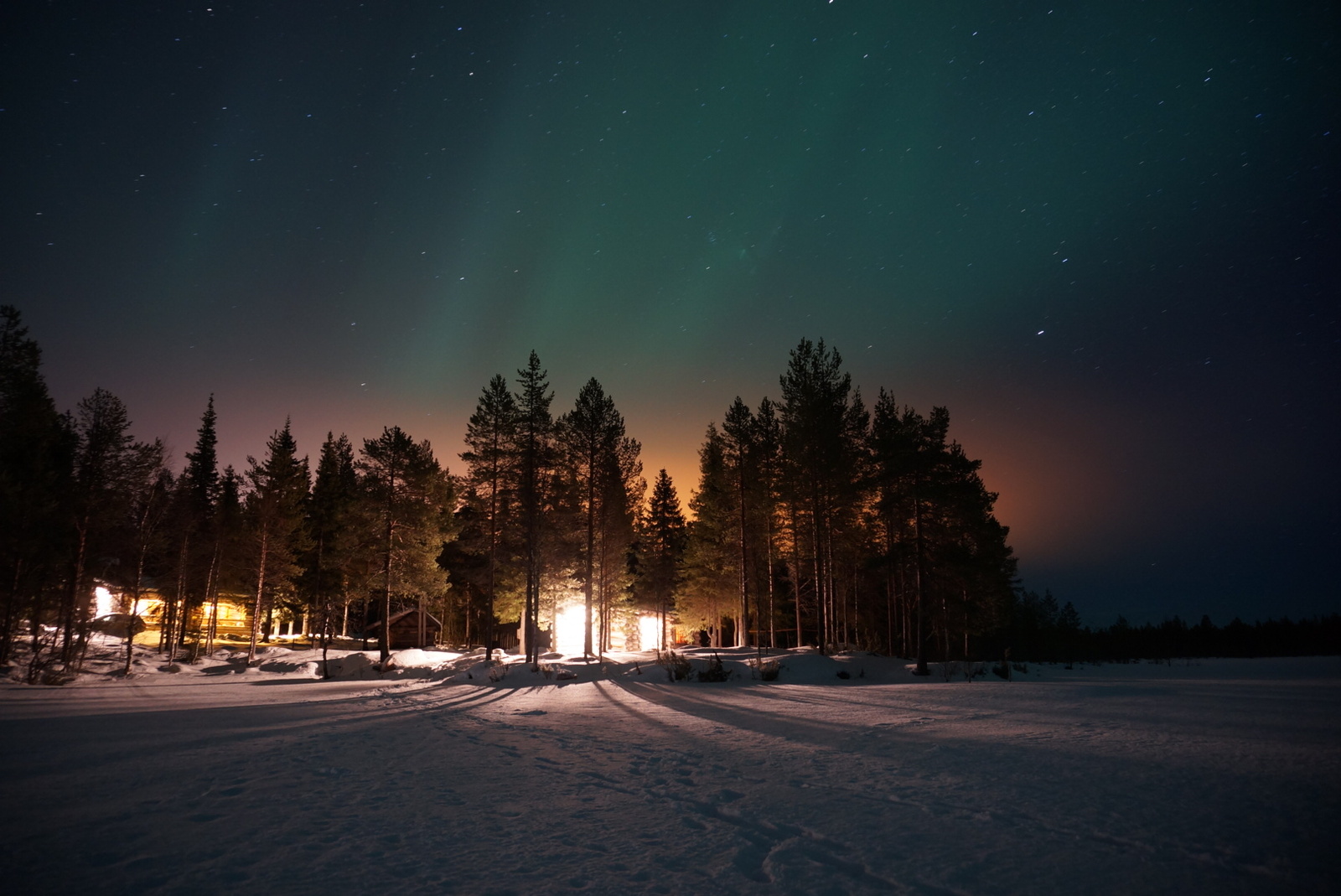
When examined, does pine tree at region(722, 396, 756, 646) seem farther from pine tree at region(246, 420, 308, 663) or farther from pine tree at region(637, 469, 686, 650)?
pine tree at region(246, 420, 308, 663)

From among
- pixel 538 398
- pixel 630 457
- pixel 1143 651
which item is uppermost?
pixel 538 398

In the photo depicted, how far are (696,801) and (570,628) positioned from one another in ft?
134

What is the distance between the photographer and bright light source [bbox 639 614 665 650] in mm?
51844

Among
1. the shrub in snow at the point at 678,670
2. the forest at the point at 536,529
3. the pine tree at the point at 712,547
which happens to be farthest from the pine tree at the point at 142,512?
the pine tree at the point at 712,547

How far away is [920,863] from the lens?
3893 mm

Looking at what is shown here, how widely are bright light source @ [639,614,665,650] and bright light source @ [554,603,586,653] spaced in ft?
27.6

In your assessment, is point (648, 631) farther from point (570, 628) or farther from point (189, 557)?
point (189, 557)

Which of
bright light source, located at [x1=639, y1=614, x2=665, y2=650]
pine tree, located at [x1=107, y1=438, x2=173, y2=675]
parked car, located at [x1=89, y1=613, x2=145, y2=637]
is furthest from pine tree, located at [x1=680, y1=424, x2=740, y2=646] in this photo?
parked car, located at [x1=89, y1=613, x2=145, y2=637]

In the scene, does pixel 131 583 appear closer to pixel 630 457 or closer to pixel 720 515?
pixel 630 457

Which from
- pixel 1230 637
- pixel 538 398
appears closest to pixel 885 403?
pixel 538 398

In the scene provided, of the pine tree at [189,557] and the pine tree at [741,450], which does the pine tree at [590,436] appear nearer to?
the pine tree at [741,450]

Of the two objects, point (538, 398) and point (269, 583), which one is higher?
point (538, 398)

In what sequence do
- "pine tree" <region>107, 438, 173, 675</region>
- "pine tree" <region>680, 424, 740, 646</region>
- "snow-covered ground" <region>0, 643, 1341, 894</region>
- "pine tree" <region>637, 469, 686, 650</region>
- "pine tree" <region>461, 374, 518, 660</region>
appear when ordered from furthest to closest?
1. "pine tree" <region>637, 469, 686, 650</region>
2. "pine tree" <region>680, 424, 740, 646</region>
3. "pine tree" <region>461, 374, 518, 660</region>
4. "pine tree" <region>107, 438, 173, 675</region>
5. "snow-covered ground" <region>0, 643, 1341, 894</region>

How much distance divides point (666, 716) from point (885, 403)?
77.7ft
